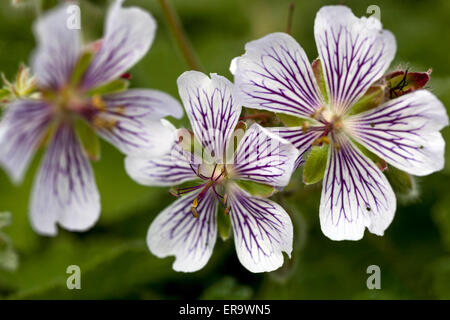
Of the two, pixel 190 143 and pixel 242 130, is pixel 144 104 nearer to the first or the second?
pixel 190 143

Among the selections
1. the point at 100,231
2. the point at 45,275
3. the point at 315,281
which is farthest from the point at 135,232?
the point at 315,281

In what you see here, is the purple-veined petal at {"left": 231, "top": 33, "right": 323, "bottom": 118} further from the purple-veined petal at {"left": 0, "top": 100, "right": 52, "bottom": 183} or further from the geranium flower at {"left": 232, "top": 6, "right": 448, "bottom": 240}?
the purple-veined petal at {"left": 0, "top": 100, "right": 52, "bottom": 183}

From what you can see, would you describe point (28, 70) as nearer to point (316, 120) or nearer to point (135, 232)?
point (316, 120)

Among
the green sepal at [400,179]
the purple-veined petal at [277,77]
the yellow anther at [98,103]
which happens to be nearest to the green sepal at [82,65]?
the yellow anther at [98,103]

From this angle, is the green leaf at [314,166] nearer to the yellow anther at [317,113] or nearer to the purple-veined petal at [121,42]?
the yellow anther at [317,113]

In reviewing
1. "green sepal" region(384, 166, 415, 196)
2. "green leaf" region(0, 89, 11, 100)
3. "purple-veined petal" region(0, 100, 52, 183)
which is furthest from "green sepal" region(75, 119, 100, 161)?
"green sepal" region(384, 166, 415, 196)
